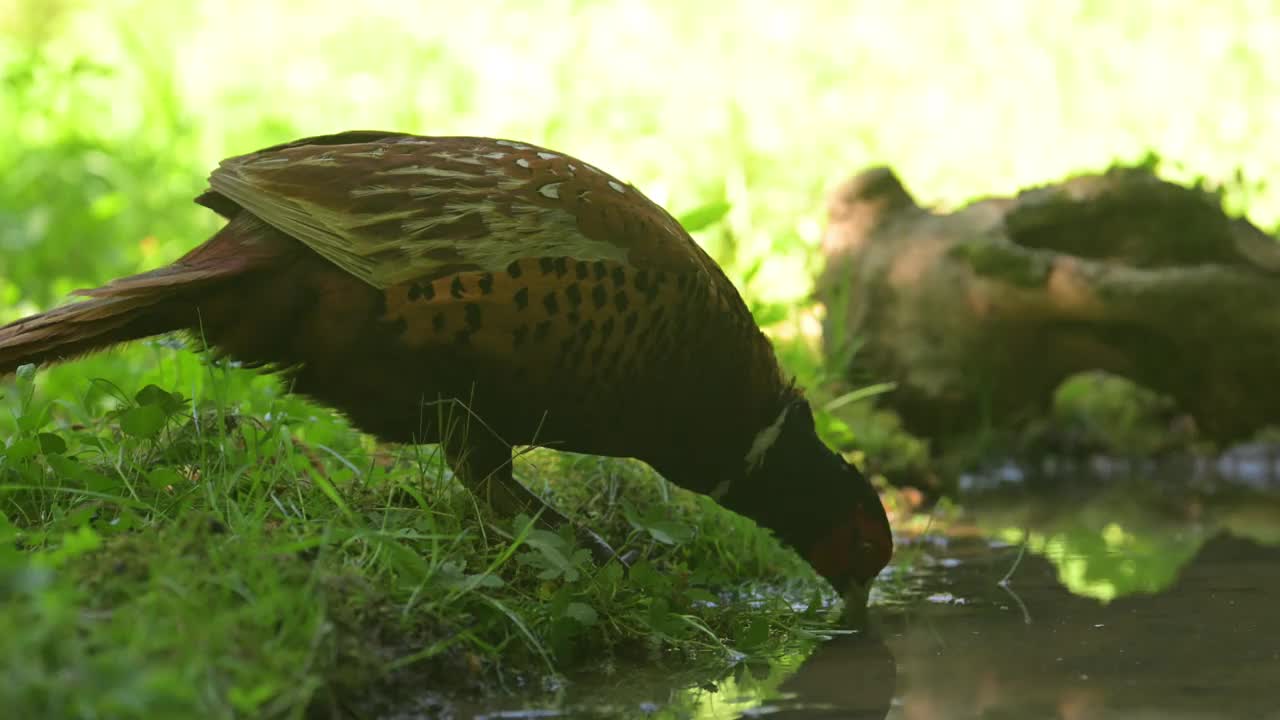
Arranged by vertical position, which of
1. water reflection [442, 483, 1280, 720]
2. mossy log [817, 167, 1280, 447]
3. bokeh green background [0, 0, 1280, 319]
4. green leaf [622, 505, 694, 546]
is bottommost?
water reflection [442, 483, 1280, 720]

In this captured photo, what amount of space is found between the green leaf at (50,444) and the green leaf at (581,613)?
50.4 inches

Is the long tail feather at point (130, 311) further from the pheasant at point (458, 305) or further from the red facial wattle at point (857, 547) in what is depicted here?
the red facial wattle at point (857, 547)

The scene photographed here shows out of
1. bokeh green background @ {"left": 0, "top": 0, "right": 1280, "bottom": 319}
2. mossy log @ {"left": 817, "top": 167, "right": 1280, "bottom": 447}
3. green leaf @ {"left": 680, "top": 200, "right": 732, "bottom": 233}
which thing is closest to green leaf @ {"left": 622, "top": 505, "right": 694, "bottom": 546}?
green leaf @ {"left": 680, "top": 200, "right": 732, "bottom": 233}

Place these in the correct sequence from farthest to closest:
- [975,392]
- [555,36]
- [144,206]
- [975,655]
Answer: [555,36] < [144,206] < [975,392] < [975,655]

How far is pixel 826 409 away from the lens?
17.5 ft

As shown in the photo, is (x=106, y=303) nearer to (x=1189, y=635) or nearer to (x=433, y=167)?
(x=433, y=167)

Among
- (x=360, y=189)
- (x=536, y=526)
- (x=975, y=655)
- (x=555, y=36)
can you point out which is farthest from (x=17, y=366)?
(x=555, y=36)

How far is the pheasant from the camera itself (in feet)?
11.6

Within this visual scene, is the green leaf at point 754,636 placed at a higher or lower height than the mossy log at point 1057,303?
lower

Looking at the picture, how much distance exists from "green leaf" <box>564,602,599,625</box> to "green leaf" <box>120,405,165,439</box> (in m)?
1.09

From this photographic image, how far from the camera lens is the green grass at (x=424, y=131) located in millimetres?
2809

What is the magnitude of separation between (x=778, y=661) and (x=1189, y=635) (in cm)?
94

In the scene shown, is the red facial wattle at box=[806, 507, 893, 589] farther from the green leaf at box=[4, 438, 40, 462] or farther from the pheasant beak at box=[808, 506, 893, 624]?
the green leaf at box=[4, 438, 40, 462]

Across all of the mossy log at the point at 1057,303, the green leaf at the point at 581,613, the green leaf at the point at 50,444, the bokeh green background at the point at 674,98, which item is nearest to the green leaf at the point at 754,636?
the green leaf at the point at 581,613
